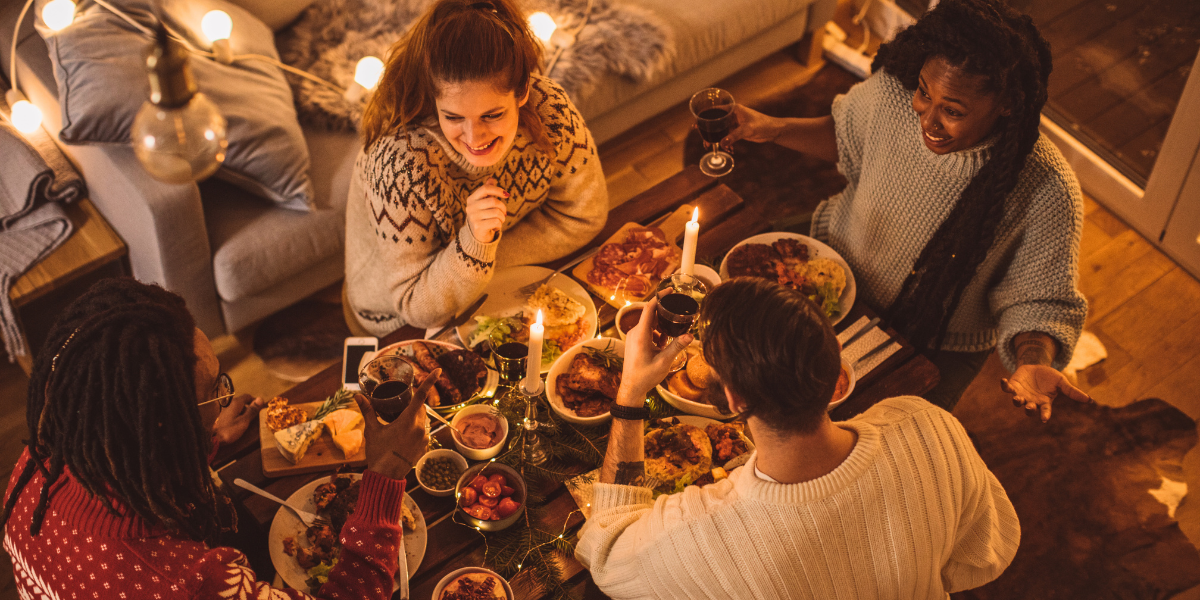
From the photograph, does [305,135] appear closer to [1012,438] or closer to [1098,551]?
[1012,438]

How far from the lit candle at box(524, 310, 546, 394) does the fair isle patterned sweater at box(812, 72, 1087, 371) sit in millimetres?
959

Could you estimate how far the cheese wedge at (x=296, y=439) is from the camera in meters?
1.59

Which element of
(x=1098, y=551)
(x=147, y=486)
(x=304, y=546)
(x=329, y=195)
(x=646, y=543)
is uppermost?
(x=147, y=486)

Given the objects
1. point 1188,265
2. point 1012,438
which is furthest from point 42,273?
point 1188,265

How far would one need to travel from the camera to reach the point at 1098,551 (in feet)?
7.84

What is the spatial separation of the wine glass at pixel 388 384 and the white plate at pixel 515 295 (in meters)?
0.25

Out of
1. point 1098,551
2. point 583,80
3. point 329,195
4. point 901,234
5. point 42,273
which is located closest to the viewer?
point 901,234

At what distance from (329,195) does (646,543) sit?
76.4 inches

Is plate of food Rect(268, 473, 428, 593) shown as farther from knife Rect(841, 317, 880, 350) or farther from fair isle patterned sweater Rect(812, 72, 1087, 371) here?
fair isle patterned sweater Rect(812, 72, 1087, 371)

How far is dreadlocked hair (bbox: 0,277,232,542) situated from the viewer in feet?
4.00

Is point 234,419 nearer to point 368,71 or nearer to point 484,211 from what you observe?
point 484,211

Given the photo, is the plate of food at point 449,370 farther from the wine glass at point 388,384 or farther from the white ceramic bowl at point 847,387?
the white ceramic bowl at point 847,387

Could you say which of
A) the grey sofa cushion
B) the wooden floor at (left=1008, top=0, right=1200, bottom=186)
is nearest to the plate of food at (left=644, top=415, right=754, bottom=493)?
the grey sofa cushion

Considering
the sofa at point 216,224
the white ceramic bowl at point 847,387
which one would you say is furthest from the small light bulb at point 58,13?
the white ceramic bowl at point 847,387
